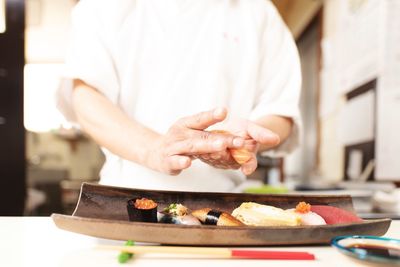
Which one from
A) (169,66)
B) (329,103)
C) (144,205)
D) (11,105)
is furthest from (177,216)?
(329,103)

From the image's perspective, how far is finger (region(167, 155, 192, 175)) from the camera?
2.78ft

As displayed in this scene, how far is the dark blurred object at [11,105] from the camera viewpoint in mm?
2943

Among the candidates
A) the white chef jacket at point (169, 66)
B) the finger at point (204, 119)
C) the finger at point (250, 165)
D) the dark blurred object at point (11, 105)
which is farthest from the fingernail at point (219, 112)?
the dark blurred object at point (11, 105)

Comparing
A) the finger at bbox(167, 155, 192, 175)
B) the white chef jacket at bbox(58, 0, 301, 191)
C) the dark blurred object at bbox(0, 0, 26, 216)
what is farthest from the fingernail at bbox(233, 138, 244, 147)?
the dark blurred object at bbox(0, 0, 26, 216)

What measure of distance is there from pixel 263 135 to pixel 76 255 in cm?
40

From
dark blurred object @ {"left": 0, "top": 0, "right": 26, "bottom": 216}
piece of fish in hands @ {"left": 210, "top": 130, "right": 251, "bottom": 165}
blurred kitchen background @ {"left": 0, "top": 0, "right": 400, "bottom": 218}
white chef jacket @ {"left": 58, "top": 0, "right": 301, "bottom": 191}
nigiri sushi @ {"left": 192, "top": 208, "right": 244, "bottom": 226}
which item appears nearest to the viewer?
nigiri sushi @ {"left": 192, "top": 208, "right": 244, "bottom": 226}

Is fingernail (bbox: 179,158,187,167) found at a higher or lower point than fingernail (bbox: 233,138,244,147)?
lower

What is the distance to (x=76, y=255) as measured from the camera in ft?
2.06

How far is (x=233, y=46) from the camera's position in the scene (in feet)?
4.58

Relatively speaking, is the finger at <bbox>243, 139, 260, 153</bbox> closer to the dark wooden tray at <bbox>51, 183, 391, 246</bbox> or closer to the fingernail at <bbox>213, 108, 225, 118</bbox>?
the fingernail at <bbox>213, 108, 225, 118</bbox>

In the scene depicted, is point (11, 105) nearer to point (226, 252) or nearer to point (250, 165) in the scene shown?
point (250, 165)

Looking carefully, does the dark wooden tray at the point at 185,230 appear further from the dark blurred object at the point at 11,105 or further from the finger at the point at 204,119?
the dark blurred object at the point at 11,105

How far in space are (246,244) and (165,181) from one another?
24.1 inches

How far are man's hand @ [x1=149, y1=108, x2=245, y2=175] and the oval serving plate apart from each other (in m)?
0.28
